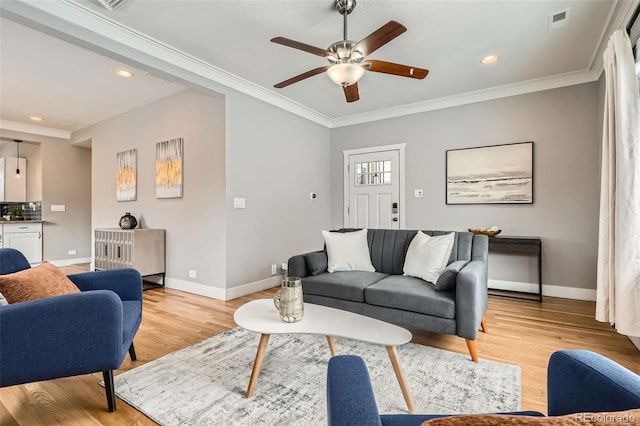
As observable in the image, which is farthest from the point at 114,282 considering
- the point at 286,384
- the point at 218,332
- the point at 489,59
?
the point at 489,59

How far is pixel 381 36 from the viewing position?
6.64 feet

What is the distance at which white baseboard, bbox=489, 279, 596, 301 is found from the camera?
141 inches

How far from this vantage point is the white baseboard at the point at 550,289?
3.57 meters

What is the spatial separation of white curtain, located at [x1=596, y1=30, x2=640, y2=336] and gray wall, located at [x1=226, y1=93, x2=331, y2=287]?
3470 mm

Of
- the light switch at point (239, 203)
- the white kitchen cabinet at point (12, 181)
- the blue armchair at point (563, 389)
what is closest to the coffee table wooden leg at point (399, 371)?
the blue armchair at point (563, 389)

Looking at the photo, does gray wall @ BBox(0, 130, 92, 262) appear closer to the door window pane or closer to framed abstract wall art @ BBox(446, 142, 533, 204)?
the door window pane

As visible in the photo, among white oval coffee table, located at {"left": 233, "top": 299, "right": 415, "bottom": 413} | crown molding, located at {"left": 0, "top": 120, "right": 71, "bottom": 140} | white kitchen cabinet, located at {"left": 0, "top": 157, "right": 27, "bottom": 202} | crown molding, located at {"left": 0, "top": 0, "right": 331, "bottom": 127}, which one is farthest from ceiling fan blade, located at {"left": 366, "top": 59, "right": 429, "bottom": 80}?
white kitchen cabinet, located at {"left": 0, "top": 157, "right": 27, "bottom": 202}

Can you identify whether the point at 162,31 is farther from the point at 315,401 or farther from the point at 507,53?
the point at 507,53

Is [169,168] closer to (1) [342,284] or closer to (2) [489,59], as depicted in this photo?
(1) [342,284]

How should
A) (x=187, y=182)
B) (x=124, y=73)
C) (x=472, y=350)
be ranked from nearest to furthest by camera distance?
(x=472, y=350), (x=124, y=73), (x=187, y=182)

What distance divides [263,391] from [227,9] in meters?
2.76

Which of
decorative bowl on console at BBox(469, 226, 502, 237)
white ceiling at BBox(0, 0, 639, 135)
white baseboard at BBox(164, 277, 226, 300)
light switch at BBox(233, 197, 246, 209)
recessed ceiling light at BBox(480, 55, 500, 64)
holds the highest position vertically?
recessed ceiling light at BBox(480, 55, 500, 64)

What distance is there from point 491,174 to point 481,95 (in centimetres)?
108

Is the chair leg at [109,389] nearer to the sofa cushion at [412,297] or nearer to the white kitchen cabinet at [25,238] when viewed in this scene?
the sofa cushion at [412,297]
